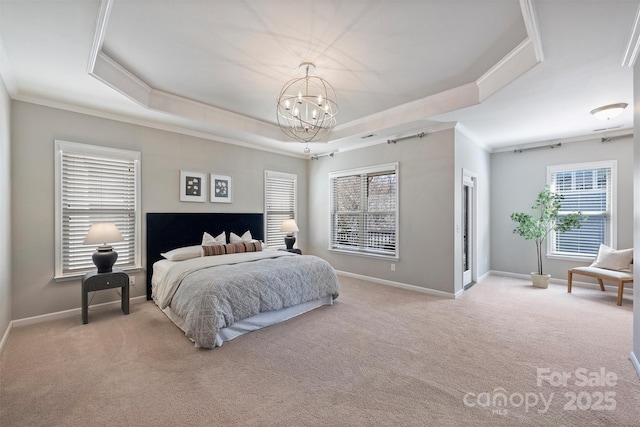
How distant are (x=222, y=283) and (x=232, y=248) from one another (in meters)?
1.47

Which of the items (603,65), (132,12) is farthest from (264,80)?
(603,65)

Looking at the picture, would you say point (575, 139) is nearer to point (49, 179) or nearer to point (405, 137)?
point (405, 137)

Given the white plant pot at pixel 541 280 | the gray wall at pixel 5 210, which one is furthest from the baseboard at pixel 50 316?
the white plant pot at pixel 541 280

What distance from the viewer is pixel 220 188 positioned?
499 centimetres

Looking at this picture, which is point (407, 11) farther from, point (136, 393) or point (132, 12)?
point (136, 393)

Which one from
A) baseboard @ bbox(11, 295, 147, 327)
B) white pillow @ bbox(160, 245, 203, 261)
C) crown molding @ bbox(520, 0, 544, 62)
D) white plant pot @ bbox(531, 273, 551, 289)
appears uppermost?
crown molding @ bbox(520, 0, 544, 62)

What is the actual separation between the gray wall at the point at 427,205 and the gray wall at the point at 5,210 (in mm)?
4818

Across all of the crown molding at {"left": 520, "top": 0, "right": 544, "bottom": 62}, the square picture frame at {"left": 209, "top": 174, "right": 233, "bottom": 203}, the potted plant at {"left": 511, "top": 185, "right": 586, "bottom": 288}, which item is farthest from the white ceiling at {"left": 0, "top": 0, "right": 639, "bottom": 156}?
the potted plant at {"left": 511, "top": 185, "right": 586, "bottom": 288}

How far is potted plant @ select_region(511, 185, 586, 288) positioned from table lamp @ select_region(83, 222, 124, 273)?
6486 mm

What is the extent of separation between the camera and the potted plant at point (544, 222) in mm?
4922

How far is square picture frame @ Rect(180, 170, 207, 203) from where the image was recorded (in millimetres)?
4531

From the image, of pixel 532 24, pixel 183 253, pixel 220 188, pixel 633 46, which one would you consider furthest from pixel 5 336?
pixel 633 46

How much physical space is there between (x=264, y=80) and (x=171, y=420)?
3.31 metres

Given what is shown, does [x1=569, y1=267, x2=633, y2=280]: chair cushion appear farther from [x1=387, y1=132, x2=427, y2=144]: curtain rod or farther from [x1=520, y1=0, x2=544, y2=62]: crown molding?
[x1=520, y1=0, x2=544, y2=62]: crown molding
